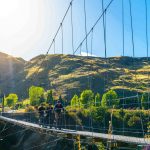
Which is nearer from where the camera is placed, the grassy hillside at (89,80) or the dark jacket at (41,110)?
the dark jacket at (41,110)

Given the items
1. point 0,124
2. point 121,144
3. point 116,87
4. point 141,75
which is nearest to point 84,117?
point 0,124

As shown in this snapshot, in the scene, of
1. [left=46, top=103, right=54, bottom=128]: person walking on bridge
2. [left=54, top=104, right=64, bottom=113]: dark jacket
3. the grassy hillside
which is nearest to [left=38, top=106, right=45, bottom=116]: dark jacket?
[left=46, top=103, right=54, bottom=128]: person walking on bridge

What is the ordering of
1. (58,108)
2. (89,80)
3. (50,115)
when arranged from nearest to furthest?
1. (58,108)
2. (50,115)
3. (89,80)

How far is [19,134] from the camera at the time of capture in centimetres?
4212

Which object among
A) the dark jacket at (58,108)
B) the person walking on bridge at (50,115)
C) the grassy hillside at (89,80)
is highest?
the grassy hillside at (89,80)

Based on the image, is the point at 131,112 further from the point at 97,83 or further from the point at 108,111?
the point at 97,83

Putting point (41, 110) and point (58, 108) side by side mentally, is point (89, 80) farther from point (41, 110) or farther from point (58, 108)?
point (58, 108)

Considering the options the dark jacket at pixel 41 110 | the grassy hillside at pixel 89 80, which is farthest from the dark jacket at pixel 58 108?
the grassy hillside at pixel 89 80

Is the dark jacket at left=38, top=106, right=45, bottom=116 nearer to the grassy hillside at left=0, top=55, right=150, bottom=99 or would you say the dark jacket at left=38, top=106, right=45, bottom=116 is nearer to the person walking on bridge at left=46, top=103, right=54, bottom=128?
the person walking on bridge at left=46, top=103, right=54, bottom=128

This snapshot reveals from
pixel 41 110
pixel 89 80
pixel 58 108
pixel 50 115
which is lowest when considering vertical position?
pixel 50 115

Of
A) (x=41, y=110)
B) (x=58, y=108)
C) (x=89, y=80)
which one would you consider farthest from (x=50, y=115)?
(x=89, y=80)

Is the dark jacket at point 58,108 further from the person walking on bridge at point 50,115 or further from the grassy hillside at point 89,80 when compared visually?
the grassy hillside at point 89,80

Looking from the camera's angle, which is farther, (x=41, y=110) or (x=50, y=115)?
(x=41, y=110)

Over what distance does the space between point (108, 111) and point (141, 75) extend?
345 ft
